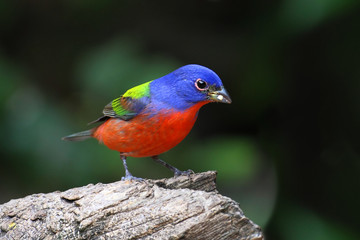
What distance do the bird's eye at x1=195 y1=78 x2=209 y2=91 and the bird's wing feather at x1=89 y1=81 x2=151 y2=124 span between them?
1.62 ft

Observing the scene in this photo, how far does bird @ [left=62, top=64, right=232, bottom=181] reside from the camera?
4.50 m

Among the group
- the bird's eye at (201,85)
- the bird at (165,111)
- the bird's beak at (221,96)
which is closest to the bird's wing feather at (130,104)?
the bird at (165,111)

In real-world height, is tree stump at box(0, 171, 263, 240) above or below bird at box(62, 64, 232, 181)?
below

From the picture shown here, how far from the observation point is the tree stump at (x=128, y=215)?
308 cm

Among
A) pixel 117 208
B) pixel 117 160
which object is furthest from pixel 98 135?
pixel 117 208

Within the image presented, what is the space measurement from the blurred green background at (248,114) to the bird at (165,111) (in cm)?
109

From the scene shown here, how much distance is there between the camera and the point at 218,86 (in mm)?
4480

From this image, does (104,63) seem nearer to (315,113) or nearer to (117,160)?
(117,160)

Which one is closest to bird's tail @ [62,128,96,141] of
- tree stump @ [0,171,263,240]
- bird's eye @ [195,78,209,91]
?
bird's eye @ [195,78,209,91]

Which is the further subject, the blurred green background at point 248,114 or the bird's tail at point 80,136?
the blurred green background at point 248,114

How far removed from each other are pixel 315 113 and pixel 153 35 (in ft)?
7.91

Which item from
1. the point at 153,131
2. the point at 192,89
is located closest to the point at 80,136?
the point at 153,131

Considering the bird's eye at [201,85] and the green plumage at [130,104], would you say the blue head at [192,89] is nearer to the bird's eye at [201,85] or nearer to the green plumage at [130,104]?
the bird's eye at [201,85]

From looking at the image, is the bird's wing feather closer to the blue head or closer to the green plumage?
the green plumage
